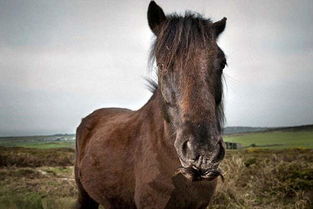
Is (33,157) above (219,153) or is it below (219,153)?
below

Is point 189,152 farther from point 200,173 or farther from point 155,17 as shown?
point 155,17

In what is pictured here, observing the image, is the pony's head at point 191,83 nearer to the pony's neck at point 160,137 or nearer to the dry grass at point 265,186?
the pony's neck at point 160,137

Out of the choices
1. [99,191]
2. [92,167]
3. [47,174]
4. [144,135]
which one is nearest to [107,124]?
[92,167]

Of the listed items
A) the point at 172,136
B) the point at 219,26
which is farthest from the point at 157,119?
the point at 219,26

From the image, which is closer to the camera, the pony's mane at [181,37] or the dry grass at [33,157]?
the pony's mane at [181,37]

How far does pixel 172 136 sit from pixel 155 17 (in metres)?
0.94

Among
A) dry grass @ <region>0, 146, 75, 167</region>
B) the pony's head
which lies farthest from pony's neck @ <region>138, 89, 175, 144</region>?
dry grass @ <region>0, 146, 75, 167</region>

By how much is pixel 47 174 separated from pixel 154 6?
9513mm

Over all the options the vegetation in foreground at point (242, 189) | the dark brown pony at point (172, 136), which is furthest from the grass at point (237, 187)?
the dark brown pony at point (172, 136)

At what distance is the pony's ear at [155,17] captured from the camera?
2.52 metres

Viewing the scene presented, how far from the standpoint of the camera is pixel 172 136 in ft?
7.75

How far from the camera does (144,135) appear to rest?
2.78m

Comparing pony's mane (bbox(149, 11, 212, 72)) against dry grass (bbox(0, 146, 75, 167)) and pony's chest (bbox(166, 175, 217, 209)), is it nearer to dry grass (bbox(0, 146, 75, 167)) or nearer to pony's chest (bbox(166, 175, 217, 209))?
pony's chest (bbox(166, 175, 217, 209))

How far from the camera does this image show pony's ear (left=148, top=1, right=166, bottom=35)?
252 centimetres
